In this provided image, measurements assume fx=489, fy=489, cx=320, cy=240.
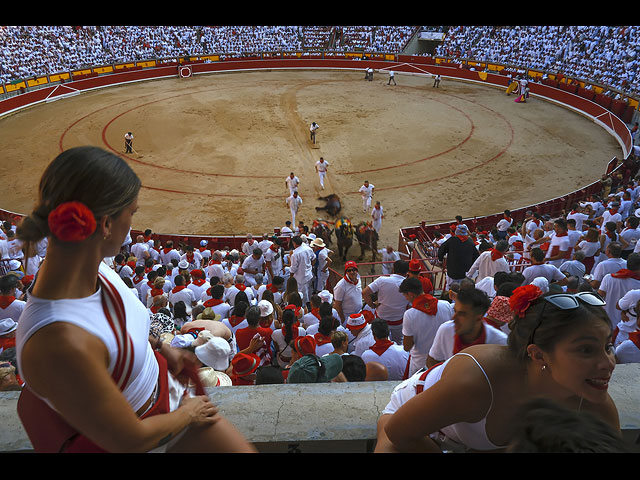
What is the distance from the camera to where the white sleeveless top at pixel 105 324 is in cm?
144

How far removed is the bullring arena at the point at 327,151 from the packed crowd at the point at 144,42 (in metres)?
1.27

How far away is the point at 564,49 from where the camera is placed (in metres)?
33.4

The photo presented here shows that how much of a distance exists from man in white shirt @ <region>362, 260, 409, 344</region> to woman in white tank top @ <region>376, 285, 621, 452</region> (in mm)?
4482

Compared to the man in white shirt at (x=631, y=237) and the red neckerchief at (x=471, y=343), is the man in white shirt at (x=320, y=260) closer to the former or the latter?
the man in white shirt at (x=631, y=237)

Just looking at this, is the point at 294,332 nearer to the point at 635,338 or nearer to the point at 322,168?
the point at 635,338

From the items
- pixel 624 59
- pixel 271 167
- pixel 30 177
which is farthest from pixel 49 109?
pixel 624 59

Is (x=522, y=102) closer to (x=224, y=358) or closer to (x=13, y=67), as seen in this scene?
(x=224, y=358)

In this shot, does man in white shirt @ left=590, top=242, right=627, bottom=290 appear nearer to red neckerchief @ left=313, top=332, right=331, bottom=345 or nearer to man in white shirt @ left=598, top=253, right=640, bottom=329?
man in white shirt @ left=598, top=253, right=640, bottom=329

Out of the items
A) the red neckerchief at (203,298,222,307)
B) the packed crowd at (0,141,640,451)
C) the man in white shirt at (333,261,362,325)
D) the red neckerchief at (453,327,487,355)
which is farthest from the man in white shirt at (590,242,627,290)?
the red neckerchief at (203,298,222,307)

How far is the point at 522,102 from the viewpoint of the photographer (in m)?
28.9

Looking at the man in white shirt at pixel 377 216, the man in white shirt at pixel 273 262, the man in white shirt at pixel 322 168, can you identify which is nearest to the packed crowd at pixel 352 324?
the man in white shirt at pixel 273 262

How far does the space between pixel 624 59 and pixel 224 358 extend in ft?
110
